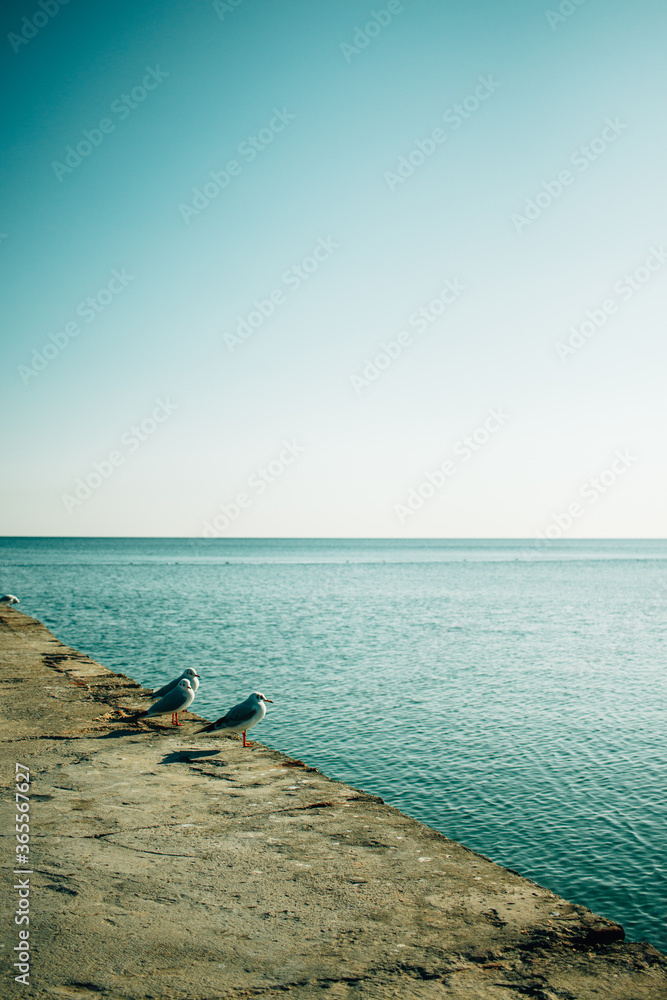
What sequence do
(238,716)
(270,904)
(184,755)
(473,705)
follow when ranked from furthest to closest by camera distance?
(473,705) → (238,716) → (184,755) → (270,904)

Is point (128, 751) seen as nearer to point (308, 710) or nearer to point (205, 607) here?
point (308, 710)

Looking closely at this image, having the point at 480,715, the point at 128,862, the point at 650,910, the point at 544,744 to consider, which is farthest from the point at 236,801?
the point at 480,715

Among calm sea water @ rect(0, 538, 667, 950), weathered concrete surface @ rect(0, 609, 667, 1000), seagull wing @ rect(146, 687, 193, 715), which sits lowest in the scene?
calm sea water @ rect(0, 538, 667, 950)

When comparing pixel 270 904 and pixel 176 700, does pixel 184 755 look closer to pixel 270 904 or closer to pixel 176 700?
pixel 176 700

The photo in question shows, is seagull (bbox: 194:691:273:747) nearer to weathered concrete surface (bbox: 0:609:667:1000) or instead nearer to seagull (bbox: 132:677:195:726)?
seagull (bbox: 132:677:195:726)

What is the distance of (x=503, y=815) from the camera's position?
9625mm

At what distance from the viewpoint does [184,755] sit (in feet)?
24.5

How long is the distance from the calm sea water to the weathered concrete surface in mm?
3543

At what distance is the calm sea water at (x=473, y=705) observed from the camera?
29.2 feet

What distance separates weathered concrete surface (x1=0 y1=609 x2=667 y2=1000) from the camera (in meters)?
3.52

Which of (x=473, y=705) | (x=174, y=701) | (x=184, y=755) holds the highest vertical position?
(x=174, y=701)

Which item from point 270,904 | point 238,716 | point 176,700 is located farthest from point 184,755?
point 270,904

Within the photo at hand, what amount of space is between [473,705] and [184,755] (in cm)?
972

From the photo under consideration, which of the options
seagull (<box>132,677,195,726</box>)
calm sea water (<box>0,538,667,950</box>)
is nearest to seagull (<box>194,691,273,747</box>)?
seagull (<box>132,677,195,726</box>)
